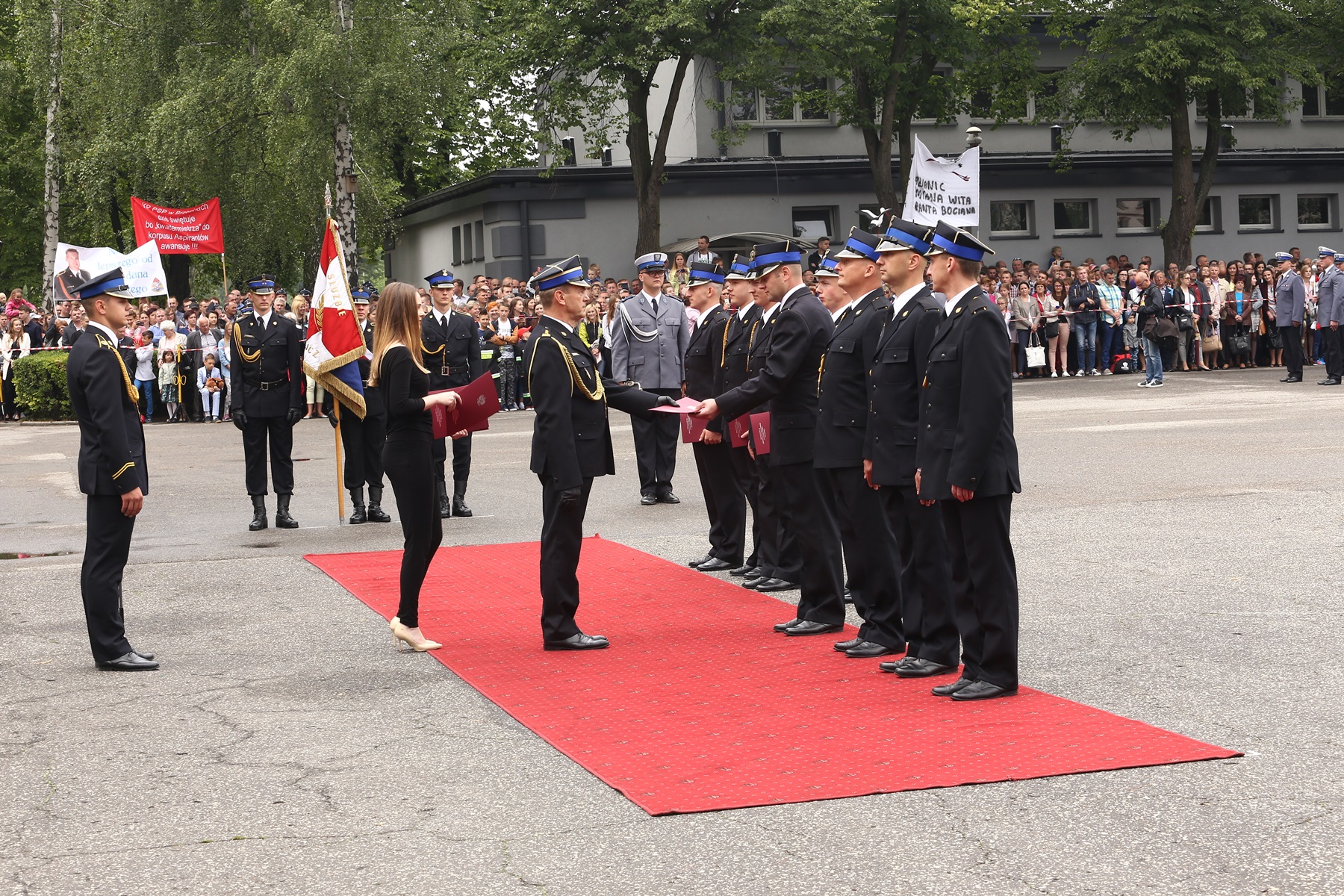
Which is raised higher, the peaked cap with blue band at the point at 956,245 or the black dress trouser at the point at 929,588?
the peaked cap with blue band at the point at 956,245

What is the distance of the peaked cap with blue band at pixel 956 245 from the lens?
7.27 meters

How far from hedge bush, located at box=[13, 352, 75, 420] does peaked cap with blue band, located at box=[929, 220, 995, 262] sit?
24.4 metres

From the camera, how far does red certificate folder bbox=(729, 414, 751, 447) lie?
9898 millimetres

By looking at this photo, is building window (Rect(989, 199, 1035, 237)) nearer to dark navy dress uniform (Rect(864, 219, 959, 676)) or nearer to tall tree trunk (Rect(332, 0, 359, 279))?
tall tree trunk (Rect(332, 0, 359, 279))

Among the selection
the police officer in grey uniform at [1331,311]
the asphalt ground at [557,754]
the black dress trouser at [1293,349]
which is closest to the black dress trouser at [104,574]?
the asphalt ground at [557,754]

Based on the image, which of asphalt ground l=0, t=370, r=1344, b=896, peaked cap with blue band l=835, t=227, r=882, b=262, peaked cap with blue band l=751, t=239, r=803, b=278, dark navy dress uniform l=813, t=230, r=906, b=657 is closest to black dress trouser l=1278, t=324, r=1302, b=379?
asphalt ground l=0, t=370, r=1344, b=896

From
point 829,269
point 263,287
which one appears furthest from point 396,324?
point 263,287

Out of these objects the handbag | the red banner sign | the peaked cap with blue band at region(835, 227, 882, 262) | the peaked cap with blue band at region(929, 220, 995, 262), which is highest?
the red banner sign

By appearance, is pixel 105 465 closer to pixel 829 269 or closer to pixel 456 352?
pixel 829 269

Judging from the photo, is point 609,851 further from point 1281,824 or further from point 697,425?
point 697,425

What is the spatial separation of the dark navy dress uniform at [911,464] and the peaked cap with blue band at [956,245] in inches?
8.7

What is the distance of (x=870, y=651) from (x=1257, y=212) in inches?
1748

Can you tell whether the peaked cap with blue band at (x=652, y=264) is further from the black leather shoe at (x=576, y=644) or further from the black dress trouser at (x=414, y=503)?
the black leather shoe at (x=576, y=644)

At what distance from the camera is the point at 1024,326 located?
30312mm
